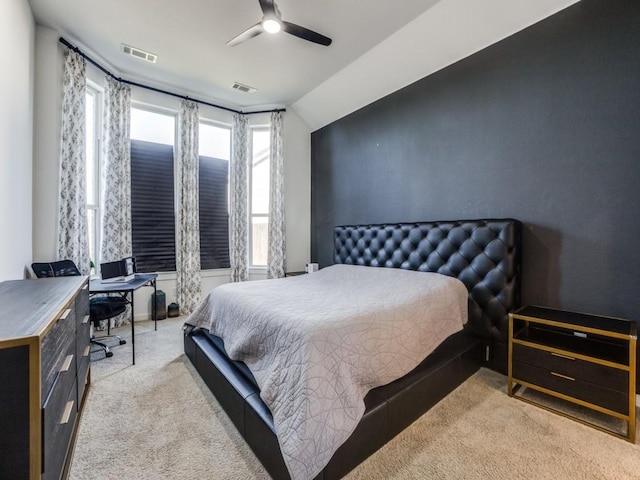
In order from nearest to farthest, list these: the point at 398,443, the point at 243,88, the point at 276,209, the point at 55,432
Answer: the point at 55,432
the point at 398,443
the point at 243,88
the point at 276,209

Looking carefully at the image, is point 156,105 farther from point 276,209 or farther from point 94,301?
point 94,301

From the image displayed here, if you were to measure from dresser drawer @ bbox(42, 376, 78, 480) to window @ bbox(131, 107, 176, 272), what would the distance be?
10.1 ft

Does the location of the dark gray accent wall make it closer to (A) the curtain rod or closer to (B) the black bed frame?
(B) the black bed frame

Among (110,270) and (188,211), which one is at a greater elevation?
(188,211)

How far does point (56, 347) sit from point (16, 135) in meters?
2.39

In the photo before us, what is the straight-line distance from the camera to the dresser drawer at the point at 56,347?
1029 millimetres

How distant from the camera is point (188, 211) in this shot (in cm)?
434

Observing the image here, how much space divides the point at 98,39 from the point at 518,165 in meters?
4.71

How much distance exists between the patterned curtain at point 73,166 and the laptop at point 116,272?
559 mm

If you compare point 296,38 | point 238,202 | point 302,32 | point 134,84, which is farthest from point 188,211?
point 302,32

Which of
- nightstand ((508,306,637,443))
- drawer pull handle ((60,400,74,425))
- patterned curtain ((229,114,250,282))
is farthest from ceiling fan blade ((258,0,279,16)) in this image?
nightstand ((508,306,637,443))

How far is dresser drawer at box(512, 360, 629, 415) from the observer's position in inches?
68.9

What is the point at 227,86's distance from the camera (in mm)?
4188

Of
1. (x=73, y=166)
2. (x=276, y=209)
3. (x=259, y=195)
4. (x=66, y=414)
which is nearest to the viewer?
(x=66, y=414)
